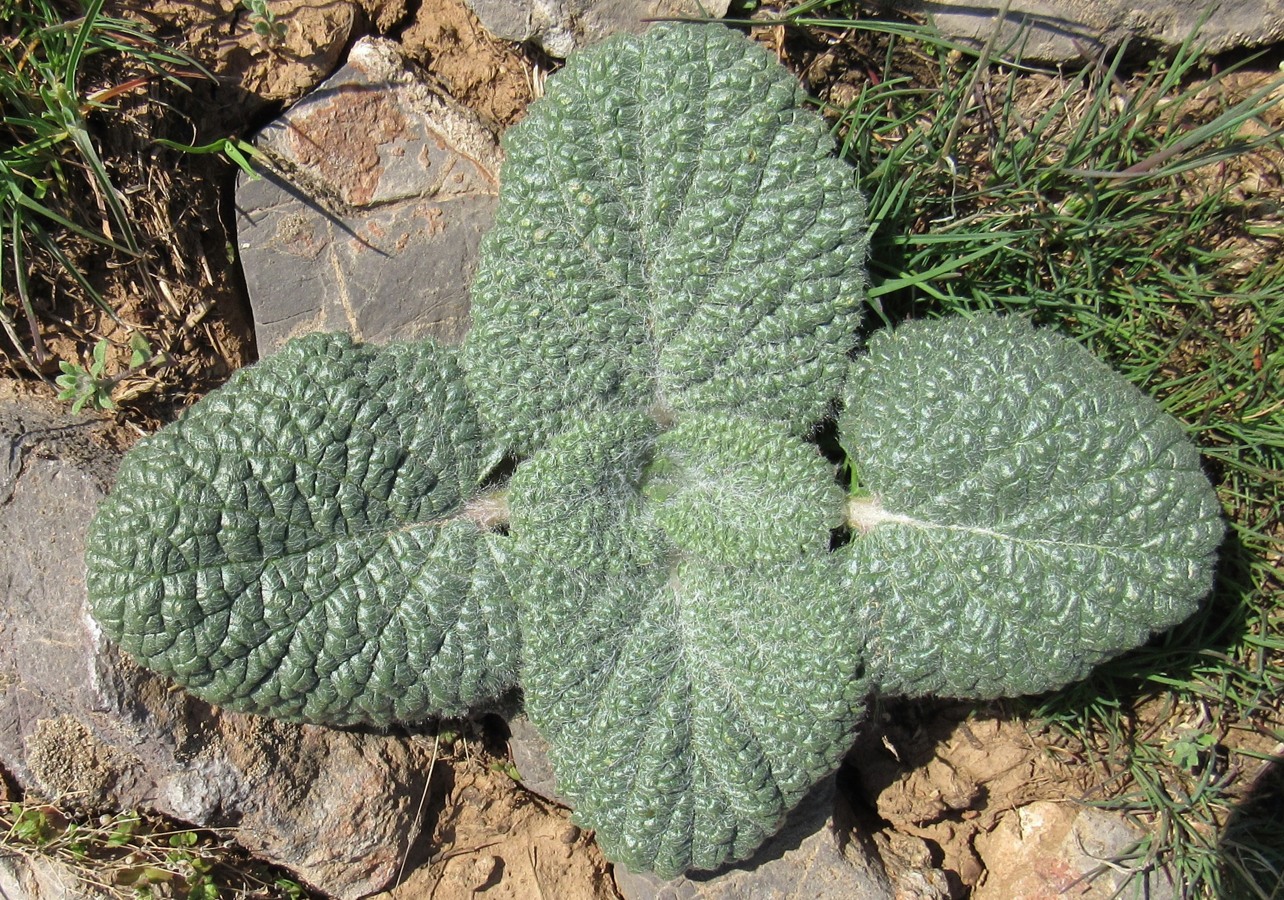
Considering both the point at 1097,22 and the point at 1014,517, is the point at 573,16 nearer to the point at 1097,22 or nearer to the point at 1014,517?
the point at 1097,22

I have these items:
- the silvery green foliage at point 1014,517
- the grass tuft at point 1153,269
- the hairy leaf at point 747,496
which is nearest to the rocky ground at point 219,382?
the grass tuft at point 1153,269

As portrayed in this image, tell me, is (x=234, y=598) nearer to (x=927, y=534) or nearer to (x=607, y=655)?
(x=607, y=655)

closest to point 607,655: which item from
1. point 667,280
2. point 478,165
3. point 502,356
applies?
point 502,356

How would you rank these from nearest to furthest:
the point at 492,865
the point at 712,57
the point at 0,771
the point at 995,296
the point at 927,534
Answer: the point at 712,57 < the point at 927,534 < the point at 0,771 < the point at 995,296 < the point at 492,865

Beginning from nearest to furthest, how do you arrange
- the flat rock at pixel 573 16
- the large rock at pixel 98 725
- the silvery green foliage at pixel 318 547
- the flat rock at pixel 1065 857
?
1. the silvery green foliage at pixel 318 547
2. the large rock at pixel 98 725
3. the flat rock at pixel 573 16
4. the flat rock at pixel 1065 857

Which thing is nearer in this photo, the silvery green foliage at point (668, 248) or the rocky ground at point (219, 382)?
the silvery green foliage at point (668, 248)

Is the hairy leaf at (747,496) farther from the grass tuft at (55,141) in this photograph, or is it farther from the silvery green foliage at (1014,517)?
the grass tuft at (55,141)

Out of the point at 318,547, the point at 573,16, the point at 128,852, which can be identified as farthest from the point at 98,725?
the point at 573,16

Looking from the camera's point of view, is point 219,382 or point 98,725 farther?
point 219,382
